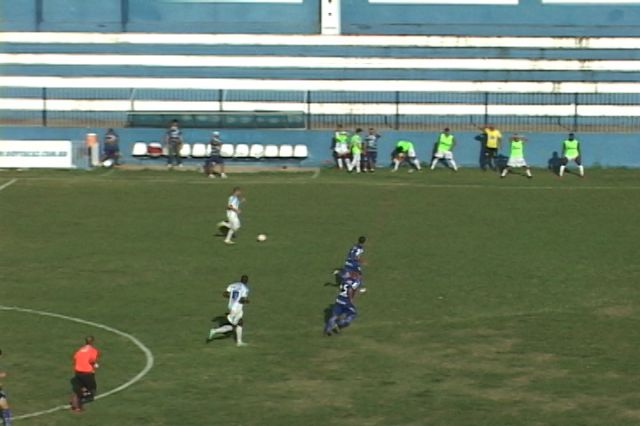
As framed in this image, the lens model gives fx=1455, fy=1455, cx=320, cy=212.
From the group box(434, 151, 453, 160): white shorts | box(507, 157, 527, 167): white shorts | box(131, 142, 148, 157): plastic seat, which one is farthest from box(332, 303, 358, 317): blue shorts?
box(131, 142, 148, 157): plastic seat

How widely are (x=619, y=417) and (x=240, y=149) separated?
3272 cm

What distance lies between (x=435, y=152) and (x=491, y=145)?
2.18 meters

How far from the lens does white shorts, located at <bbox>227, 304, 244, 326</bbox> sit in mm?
28266

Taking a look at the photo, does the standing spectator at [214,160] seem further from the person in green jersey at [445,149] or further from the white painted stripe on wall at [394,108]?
the person in green jersey at [445,149]

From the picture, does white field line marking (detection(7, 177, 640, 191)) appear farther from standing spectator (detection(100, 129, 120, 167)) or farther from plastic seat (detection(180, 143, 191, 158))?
plastic seat (detection(180, 143, 191, 158))

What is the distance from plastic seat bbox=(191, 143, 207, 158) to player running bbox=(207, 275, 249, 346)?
26.4m

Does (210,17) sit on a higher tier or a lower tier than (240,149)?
higher

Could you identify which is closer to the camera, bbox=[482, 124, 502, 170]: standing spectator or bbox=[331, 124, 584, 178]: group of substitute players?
bbox=[331, 124, 584, 178]: group of substitute players

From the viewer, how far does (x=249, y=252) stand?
38.2m

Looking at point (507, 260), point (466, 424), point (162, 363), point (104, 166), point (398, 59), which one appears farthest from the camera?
point (398, 59)

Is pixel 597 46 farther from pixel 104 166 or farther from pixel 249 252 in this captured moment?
pixel 249 252

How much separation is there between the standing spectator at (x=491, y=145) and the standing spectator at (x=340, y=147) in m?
5.21

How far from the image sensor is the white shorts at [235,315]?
2827 centimetres

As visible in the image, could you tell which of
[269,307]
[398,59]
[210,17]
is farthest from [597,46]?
[269,307]
